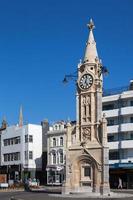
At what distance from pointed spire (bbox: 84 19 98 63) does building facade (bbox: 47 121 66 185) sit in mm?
38211

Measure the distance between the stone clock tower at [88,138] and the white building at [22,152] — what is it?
138 ft

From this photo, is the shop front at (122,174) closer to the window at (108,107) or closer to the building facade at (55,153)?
the window at (108,107)

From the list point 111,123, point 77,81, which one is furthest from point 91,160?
point 111,123

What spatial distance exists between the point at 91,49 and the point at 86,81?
4250mm

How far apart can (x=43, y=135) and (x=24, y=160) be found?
287 inches

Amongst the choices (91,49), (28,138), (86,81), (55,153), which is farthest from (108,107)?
(86,81)

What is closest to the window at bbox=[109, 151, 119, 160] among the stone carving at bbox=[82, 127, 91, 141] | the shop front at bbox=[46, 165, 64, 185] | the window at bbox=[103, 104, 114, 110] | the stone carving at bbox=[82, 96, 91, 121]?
the window at bbox=[103, 104, 114, 110]

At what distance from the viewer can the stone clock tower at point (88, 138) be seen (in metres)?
59.0

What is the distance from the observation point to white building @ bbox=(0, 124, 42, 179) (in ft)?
342

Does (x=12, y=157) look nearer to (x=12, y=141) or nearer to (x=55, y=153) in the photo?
(x=12, y=141)

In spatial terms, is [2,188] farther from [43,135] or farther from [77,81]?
[43,135]

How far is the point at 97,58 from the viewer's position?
63188 millimetres

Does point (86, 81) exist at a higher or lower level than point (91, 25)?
lower

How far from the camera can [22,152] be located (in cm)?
10481
